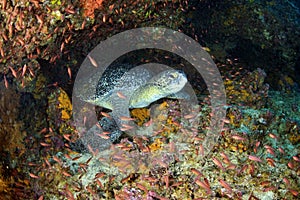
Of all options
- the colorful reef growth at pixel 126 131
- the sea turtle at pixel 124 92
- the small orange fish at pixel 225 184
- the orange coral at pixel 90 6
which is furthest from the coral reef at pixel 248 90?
the orange coral at pixel 90 6

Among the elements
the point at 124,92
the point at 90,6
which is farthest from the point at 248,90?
the point at 90,6

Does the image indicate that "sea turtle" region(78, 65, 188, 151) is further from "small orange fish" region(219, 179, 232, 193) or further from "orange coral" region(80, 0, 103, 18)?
A: "small orange fish" region(219, 179, 232, 193)

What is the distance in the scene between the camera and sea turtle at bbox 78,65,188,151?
4395mm

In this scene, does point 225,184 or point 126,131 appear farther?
point 126,131

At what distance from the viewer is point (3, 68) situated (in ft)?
14.2

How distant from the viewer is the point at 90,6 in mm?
4348

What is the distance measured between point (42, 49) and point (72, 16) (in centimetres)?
83

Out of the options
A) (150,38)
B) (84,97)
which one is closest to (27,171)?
(84,97)

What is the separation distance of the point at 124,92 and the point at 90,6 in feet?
5.46

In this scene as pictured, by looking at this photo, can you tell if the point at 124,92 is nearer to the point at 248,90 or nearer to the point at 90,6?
the point at 90,6

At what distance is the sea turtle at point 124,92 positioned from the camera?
14.4ft

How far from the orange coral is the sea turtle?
116 cm

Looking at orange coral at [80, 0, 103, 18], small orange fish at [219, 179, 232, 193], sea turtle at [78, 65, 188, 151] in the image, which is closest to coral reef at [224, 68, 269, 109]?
sea turtle at [78, 65, 188, 151]

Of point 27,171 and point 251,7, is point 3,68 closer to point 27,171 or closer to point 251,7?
point 27,171
